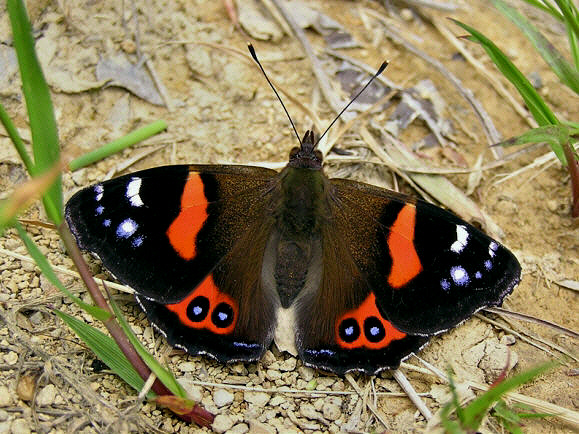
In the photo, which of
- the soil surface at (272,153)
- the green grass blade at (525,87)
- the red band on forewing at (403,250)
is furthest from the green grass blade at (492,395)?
the green grass blade at (525,87)

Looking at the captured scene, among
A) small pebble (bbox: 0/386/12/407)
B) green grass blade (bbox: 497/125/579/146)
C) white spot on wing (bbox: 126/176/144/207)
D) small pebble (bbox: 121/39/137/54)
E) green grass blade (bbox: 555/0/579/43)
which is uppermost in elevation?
green grass blade (bbox: 555/0/579/43)

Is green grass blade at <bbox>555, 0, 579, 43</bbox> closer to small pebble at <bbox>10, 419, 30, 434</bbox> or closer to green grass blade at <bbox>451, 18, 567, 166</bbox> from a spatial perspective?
green grass blade at <bbox>451, 18, 567, 166</bbox>

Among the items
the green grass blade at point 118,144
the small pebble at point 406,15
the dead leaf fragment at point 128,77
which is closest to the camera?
the green grass blade at point 118,144

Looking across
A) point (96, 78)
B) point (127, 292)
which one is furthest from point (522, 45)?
point (127, 292)

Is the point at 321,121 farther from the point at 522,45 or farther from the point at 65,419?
the point at 65,419

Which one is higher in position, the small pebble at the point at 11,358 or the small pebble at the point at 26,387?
the small pebble at the point at 11,358

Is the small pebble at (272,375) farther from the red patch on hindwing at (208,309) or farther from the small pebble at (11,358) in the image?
the small pebble at (11,358)

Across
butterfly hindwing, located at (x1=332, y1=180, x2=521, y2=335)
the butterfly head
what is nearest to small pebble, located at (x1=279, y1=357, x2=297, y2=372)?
butterfly hindwing, located at (x1=332, y1=180, x2=521, y2=335)
